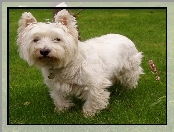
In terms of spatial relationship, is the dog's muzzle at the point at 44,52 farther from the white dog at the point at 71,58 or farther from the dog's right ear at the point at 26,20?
the dog's right ear at the point at 26,20

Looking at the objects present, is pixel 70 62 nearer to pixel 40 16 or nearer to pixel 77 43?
pixel 77 43

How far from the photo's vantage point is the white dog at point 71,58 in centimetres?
541

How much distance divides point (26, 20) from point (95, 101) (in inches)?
55.8

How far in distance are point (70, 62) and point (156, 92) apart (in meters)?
1.62

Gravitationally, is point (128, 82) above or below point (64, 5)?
below

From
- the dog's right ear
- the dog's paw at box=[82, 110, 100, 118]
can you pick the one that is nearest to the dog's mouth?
the dog's right ear

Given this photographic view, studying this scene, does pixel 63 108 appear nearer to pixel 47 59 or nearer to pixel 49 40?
pixel 47 59

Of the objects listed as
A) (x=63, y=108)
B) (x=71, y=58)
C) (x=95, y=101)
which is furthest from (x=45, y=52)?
(x=63, y=108)

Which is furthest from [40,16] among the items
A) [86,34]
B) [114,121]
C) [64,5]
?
[86,34]

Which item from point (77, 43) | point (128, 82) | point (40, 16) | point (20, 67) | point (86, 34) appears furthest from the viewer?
point (86, 34)

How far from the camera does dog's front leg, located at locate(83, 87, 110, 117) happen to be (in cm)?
596

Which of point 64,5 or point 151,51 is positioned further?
point 151,51

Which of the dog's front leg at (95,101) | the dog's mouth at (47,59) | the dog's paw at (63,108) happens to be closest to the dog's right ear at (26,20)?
the dog's mouth at (47,59)

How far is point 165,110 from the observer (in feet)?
19.9
